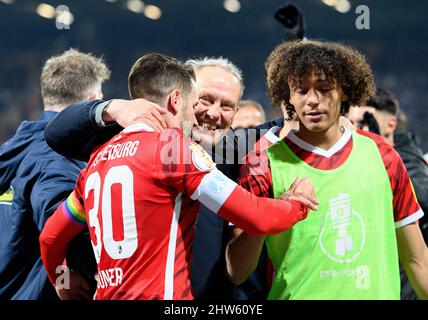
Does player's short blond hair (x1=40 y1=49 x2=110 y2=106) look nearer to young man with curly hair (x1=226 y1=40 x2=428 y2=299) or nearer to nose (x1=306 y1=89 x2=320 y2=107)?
young man with curly hair (x1=226 y1=40 x2=428 y2=299)

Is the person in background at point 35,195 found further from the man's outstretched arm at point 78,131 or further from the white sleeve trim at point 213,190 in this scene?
the white sleeve trim at point 213,190

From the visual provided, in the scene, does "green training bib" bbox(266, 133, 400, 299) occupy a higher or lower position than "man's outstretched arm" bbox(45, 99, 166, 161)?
lower

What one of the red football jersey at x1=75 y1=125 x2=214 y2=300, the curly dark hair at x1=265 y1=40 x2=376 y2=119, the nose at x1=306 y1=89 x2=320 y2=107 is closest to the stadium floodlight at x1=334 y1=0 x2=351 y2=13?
the curly dark hair at x1=265 y1=40 x2=376 y2=119

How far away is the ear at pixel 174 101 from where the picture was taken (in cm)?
280

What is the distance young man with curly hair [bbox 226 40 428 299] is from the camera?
2.73 m

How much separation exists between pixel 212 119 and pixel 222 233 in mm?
589

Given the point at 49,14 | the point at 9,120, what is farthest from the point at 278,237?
the point at 49,14

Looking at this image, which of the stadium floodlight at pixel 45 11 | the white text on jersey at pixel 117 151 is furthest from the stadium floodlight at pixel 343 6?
the white text on jersey at pixel 117 151

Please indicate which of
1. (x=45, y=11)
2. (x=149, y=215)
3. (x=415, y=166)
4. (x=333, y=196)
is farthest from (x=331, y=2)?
(x=149, y=215)

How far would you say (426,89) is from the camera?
47.6 ft

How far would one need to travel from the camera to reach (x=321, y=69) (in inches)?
116

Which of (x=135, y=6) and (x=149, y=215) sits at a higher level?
(x=135, y=6)

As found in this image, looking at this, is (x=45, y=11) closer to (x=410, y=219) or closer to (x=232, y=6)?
(x=232, y=6)

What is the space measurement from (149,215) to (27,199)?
1244mm
